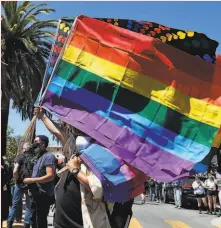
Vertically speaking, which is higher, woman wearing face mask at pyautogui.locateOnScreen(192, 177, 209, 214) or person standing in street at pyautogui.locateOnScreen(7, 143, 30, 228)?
person standing in street at pyautogui.locateOnScreen(7, 143, 30, 228)

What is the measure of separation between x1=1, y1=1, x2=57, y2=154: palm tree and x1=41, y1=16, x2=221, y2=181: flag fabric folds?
17549 mm

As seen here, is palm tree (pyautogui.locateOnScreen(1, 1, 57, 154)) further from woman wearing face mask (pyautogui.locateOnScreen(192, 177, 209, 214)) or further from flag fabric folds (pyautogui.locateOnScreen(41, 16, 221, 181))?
flag fabric folds (pyautogui.locateOnScreen(41, 16, 221, 181))

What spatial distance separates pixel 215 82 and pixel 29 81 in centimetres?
1870

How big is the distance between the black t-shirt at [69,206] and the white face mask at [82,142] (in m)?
0.25

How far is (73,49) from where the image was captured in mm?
3406

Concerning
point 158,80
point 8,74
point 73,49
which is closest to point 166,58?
point 158,80

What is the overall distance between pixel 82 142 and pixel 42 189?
10.0ft

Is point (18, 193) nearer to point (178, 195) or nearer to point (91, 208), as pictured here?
point (91, 208)

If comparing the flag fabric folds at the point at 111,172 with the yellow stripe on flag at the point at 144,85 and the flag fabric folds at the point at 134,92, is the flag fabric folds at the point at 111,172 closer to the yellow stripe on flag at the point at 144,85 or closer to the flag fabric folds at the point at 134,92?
the flag fabric folds at the point at 134,92

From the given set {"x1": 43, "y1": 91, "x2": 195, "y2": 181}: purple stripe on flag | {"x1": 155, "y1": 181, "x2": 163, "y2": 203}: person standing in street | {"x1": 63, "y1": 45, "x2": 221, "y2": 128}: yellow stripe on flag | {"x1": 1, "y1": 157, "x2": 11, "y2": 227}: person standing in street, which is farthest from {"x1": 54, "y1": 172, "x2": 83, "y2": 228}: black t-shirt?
{"x1": 155, "y1": 181, "x2": 163, "y2": 203}: person standing in street

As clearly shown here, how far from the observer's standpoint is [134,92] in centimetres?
343

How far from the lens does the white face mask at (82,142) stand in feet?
10.9

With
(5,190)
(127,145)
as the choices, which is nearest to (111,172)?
(127,145)

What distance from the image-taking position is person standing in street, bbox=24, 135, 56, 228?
19.8 feet
